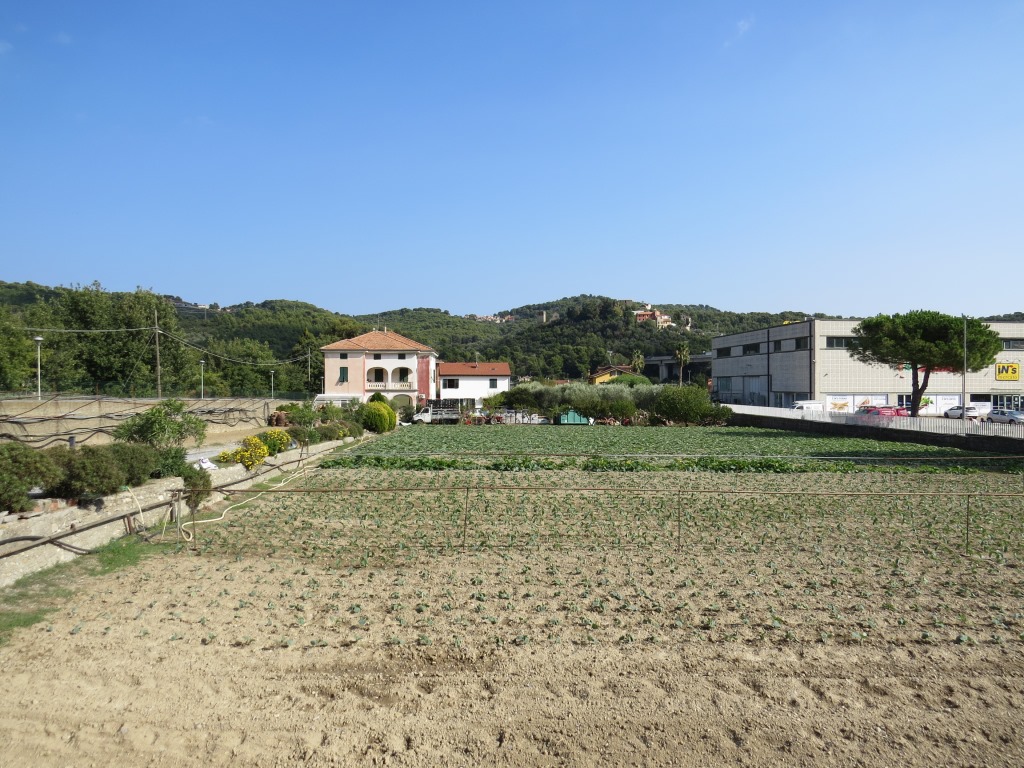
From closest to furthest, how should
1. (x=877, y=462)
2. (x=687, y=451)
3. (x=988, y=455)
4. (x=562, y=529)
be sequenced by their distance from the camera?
(x=562, y=529) < (x=877, y=462) < (x=988, y=455) < (x=687, y=451)

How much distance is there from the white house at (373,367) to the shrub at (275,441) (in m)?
38.7

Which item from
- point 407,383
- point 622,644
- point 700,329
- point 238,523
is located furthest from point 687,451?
point 700,329

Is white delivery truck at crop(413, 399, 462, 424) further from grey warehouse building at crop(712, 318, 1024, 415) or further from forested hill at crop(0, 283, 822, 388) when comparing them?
grey warehouse building at crop(712, 318, 1024, 415)

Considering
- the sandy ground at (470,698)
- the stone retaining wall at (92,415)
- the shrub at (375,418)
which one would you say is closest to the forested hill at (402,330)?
the stone retaining wall at (92,415)

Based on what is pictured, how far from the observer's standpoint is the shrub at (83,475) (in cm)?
1122

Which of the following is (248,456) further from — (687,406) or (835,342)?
(835,342)

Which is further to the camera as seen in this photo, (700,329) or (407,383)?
(700,329)

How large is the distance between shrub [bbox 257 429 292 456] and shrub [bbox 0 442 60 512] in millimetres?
11057

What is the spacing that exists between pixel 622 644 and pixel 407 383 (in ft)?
189

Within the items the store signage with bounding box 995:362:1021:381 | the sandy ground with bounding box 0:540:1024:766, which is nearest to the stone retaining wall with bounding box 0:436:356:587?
the sandy ground with bounding box 0:540:1024:766

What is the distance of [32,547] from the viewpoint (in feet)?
30.5

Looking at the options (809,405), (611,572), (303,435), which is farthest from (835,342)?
(611,572)

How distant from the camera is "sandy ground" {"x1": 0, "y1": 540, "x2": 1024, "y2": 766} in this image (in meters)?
5.18

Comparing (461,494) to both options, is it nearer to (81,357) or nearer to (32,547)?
(32,547)
